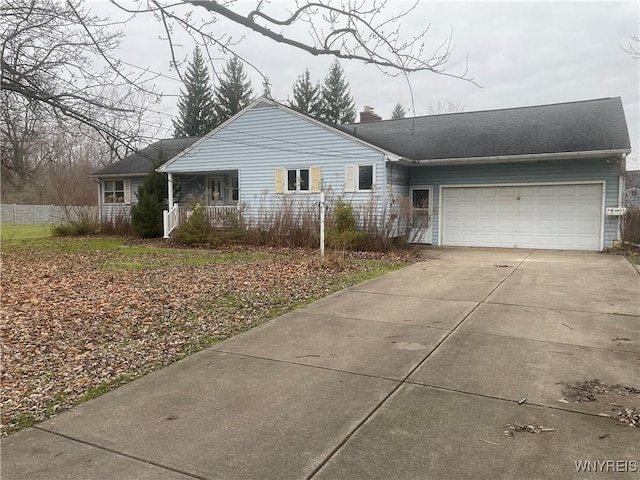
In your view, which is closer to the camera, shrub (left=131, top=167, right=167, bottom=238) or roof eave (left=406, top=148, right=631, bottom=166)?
roof eave (left=406, top=148, right=631, bottom=166)

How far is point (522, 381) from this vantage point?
3758 mm

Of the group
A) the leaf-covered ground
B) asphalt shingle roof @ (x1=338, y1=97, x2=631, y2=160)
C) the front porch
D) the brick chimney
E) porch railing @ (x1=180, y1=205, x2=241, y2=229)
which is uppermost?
the brick chimney

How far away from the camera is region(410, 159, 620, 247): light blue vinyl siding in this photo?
1380 cm

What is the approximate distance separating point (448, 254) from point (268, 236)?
574cm

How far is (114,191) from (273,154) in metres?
10.3

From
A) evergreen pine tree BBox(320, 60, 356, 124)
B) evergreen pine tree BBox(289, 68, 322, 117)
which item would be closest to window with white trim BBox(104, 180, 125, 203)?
evergreen pine tree BBox(289, 68, 322, 117)

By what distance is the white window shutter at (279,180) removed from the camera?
16922 mm

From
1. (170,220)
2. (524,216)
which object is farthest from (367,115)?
(170,220)

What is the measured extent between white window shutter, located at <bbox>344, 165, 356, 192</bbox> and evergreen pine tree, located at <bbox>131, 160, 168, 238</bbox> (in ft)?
26.1

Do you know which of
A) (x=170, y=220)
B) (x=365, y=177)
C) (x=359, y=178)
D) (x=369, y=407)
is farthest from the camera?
(x=170, y=220)

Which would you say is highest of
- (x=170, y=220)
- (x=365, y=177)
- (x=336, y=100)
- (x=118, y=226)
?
(x=336, y=100)

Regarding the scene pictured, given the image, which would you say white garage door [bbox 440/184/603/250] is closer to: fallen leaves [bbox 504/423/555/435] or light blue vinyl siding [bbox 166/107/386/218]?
light blue vinyl siding [bbox 166/107/386/218]

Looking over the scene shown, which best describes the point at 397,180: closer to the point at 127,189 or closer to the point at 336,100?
the point at 127,189

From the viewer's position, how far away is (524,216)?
49.4ft
